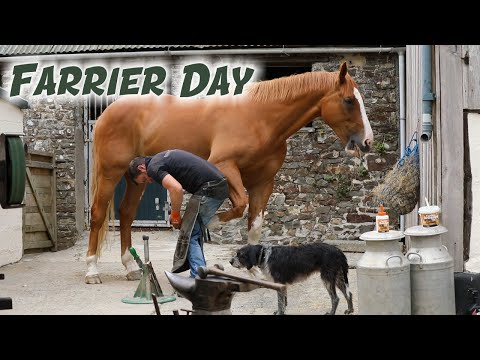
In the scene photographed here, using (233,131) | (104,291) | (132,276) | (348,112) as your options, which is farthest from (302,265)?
(132,276)

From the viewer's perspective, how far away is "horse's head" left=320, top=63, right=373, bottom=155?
589 cm

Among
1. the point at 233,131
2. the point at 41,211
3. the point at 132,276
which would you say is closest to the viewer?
the point at 233,131

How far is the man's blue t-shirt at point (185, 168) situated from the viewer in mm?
5363

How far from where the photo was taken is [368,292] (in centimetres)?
434

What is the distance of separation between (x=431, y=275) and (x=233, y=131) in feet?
8.62

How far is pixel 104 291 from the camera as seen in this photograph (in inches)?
244

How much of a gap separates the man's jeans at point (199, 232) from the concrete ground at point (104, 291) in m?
0.34

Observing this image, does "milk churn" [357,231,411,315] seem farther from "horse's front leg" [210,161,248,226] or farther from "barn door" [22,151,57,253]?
"barn door" [22,151,57,253]

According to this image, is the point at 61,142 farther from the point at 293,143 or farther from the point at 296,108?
the point at 296,108

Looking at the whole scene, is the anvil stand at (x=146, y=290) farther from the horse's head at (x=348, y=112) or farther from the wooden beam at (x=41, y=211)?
the wooden beam at (x=41, y=211)

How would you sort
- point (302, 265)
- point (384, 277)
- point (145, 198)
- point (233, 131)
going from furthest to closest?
point (145, 198) < point (233, 131) < point (302, 265) < point (384, 277)

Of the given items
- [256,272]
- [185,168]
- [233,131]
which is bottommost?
[256,272]

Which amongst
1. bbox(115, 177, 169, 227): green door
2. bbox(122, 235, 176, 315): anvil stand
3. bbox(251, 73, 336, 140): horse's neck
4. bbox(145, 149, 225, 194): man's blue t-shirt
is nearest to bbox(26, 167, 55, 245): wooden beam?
bbox(115, 177, 169, 227): green door

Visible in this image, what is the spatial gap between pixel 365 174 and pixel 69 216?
4945mm
